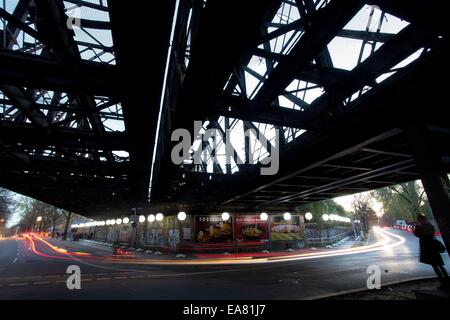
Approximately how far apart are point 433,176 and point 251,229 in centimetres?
2265

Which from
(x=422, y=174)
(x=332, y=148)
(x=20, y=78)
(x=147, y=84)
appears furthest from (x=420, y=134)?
(x=20, y=78)

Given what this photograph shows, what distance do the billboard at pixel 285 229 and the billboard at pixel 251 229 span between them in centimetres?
108

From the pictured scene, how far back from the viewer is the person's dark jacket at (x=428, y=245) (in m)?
7.10

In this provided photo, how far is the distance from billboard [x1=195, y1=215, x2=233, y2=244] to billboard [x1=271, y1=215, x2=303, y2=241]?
18.7ft

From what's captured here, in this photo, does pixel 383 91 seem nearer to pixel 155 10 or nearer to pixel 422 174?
pixel 422 174

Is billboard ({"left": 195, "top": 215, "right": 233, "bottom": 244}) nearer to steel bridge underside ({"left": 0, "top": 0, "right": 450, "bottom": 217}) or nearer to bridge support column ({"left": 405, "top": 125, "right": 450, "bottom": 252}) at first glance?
steel bridge underside ({"left": 0, "top": 0, "right": 450, "bottom": 217})

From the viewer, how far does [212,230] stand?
25.5m

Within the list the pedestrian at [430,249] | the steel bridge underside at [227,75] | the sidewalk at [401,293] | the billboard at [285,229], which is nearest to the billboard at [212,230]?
the billboard at [285,229]

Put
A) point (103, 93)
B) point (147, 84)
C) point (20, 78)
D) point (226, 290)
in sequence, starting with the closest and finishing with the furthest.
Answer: point (147, 84)
point (20, 78)
point (103, 93)
point (226, 290)

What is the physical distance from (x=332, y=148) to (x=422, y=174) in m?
2.64

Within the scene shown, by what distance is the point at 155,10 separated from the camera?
2998 millimetres

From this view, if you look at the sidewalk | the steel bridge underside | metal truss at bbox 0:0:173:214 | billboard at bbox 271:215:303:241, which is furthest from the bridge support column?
billboard at bbox 271:215:303:241

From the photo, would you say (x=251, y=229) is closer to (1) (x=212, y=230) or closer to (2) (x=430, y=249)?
(1) (x=212, y=230)

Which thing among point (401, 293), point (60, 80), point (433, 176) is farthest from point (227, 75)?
point (401, 293)
